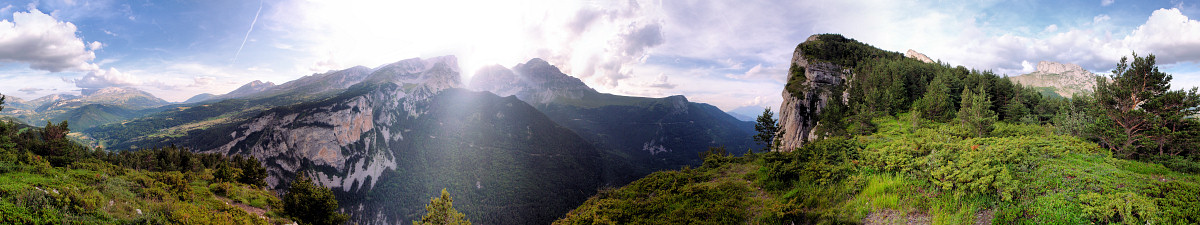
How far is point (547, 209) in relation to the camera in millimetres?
146375

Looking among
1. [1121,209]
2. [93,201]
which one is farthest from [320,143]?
[1121,209]

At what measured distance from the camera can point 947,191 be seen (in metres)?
11.3

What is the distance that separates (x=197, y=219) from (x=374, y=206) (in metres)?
167

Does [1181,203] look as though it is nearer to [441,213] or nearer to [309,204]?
[441,213]

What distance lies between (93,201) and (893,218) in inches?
1088

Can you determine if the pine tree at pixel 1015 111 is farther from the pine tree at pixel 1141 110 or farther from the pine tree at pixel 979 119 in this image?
the pine tree at pixel 1141 110

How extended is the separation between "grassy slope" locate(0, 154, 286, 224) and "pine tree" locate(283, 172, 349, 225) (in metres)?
5.47

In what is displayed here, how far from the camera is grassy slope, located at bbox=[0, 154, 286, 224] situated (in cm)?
1130

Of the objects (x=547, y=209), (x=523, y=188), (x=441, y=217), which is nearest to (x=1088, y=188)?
(x=441, y=217)

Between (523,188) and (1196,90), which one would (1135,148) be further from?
(523,188)

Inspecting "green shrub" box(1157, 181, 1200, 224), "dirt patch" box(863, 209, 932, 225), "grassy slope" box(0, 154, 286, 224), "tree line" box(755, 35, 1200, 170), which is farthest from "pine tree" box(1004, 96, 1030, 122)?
"grassy slope" box(0, 154, 286, 224)

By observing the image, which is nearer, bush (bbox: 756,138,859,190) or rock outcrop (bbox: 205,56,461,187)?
bush (bbox: 756,138,859,190)

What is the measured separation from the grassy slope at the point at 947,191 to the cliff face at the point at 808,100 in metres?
26.4

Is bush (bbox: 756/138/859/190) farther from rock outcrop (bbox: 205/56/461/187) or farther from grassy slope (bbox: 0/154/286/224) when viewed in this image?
rock outcrop (bbox: 205/56/461/187)
